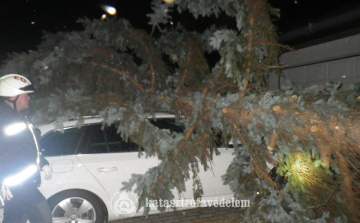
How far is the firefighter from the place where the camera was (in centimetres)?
307

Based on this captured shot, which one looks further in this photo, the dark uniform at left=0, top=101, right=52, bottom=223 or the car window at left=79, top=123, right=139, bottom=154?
the car window at left=79, top=123, right=139, bottom=154

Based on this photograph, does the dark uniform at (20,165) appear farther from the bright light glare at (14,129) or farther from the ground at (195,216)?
the ground at (195,216)

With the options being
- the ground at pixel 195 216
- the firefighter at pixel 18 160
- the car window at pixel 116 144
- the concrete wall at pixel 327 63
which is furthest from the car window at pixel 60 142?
the concrete wall at pixel 327 63

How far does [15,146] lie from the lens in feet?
10.1

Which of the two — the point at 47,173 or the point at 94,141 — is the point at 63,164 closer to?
the point at 47,173

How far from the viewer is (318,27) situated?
6.73 meters

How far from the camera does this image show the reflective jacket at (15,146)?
120 inches

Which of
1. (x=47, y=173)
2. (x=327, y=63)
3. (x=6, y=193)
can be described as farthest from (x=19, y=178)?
(x=327, y=63)

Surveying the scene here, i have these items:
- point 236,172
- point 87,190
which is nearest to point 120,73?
point 87,190

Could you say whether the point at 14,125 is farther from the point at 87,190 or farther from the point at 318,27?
the point at 318,27

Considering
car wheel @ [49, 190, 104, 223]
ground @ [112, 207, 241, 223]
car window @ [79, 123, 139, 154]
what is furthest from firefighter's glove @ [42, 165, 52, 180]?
ground @ [112, 207, 241, 223]

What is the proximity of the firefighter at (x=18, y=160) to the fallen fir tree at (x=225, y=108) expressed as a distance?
40cm

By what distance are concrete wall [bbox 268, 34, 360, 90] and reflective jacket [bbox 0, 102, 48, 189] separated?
538 cm

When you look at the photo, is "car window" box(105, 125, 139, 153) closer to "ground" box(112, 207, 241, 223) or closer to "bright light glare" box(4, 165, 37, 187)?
"ground" box(112, 207, 241, 223)
